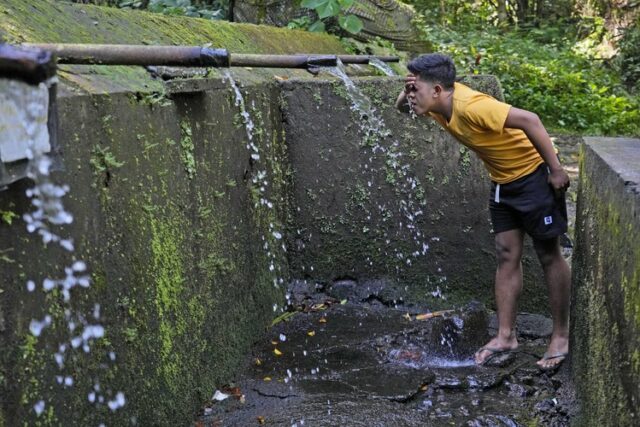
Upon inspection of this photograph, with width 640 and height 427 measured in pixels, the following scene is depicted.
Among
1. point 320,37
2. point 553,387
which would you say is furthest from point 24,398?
point 320,37

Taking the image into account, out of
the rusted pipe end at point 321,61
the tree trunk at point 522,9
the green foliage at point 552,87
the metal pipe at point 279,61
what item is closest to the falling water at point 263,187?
the metal pipe at point 279,61

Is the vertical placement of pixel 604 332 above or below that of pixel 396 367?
above

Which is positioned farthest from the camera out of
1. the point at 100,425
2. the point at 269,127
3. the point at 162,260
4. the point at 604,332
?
the point at 269,127

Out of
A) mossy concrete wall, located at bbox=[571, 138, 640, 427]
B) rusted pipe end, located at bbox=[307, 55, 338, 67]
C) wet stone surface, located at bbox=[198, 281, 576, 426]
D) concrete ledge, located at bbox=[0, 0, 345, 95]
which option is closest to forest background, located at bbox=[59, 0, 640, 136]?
concrete ledge, located at bbox=[0, 0, 345, 95]

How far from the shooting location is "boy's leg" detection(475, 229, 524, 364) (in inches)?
167

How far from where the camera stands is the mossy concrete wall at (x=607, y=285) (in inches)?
87.0

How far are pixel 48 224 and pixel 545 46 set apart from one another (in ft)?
40.6

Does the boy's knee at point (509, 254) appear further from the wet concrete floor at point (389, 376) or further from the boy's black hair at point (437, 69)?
the boy's black hair at point (437, 69)

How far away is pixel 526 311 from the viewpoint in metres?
4.95

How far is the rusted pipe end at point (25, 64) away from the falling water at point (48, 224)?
0.13 ft

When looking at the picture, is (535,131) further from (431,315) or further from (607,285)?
(431,315)

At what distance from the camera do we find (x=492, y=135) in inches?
156

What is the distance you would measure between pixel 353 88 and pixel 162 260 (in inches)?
90.3

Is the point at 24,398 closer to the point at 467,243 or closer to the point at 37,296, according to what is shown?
the point at 37,296
